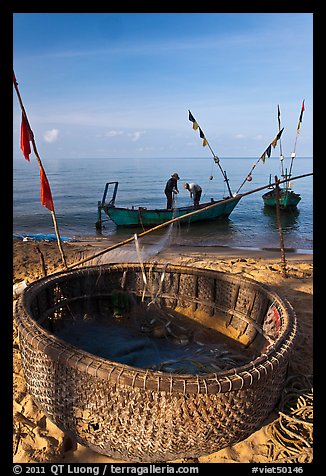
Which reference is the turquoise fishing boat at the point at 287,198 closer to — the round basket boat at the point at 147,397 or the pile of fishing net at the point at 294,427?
the round basket boat at the point at 147,397

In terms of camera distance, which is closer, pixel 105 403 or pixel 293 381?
pixel 105 403

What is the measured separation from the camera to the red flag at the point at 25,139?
3.63m

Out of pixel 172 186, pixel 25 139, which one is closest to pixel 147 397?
pixel 25 139

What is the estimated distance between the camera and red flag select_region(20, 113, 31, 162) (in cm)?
363

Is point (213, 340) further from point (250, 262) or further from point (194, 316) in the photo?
point (250, 262)

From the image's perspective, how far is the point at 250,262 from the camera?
7375 millimetres

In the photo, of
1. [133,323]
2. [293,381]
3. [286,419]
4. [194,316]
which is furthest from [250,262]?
[286,419]

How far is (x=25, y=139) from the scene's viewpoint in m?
3.71

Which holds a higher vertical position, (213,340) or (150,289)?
(150,289)

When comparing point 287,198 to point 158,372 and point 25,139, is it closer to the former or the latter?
point 25,139

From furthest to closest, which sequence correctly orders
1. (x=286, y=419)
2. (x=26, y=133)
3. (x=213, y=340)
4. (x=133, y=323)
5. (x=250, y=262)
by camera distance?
(x=250, y=262)
(x=133, y=323)
(x=213, y=340)
(x=26, y=133)
(x=286, y=419)

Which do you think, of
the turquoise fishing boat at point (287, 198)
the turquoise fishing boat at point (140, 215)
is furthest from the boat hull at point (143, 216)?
the turquoise fishing boat at point (287, 198)
